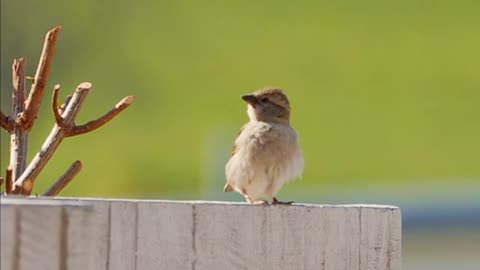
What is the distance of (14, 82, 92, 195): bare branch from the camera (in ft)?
9.78

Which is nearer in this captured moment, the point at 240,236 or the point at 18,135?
the point at 240,236

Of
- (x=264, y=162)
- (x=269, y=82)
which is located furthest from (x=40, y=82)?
(x=269, y=82)

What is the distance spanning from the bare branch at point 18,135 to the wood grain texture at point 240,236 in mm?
654

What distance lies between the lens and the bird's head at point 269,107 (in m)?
5.05

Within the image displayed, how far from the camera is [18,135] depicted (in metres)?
3.18

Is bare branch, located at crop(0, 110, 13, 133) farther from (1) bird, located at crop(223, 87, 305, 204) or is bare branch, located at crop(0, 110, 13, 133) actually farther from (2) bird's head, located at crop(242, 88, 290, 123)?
(2) bird's head, located at crop(242, 88, 290, 123)

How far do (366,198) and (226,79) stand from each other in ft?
19.5

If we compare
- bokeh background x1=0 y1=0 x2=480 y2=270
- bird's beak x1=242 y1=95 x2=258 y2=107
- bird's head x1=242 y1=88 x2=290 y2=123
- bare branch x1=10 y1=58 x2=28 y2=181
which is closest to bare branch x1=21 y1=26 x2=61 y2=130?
bare branch x1=10 y1=58 x2=28 y2=181

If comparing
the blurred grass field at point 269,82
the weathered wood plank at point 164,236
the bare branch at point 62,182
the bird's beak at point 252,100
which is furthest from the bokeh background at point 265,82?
the weathered wood plank at point 164,236

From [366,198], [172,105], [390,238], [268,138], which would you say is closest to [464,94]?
[172,105]

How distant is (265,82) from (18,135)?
44.3 feet

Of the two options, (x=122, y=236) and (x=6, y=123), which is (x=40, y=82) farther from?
(x=122, y=236)

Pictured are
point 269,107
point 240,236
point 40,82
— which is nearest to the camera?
point 240,236

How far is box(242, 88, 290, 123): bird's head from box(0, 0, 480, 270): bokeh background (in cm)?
875
